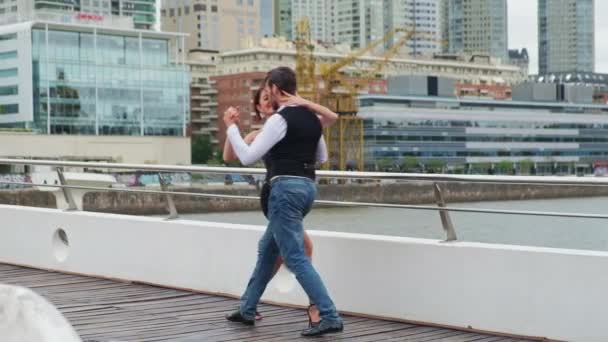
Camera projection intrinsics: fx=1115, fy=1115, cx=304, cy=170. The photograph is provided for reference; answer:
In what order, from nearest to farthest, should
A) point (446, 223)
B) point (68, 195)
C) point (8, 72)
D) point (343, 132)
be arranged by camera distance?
point (446, 223), point (68, 195), point (8, 72), point (343, 132)

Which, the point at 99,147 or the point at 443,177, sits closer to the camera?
the point at 443,177

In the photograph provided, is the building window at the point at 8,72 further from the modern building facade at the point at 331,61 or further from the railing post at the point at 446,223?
the railing post at the point at 446,223

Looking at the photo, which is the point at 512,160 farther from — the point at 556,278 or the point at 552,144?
the point at 556,278

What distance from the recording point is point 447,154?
14588cm

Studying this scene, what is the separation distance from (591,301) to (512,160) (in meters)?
152

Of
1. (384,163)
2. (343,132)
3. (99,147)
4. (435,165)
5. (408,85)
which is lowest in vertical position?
(435,165)

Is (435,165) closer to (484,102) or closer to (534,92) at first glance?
(484,102)

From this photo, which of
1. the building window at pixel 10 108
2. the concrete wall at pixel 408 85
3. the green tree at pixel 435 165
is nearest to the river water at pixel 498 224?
the building window at pixel 10 108

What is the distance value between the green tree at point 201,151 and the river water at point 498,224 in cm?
12557

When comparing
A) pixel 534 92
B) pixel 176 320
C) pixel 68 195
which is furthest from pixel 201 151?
pixel 176 320

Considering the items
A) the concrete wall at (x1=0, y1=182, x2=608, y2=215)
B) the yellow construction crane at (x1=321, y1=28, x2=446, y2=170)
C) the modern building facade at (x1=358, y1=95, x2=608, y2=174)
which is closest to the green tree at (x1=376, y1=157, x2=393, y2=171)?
the modern building facade at (x1=358, y1=95, x2=608, y2=174)

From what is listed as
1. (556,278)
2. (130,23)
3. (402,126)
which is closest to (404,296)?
(556,278)

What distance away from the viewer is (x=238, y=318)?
6883 millimetres

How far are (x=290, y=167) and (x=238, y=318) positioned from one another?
1.17 meters
